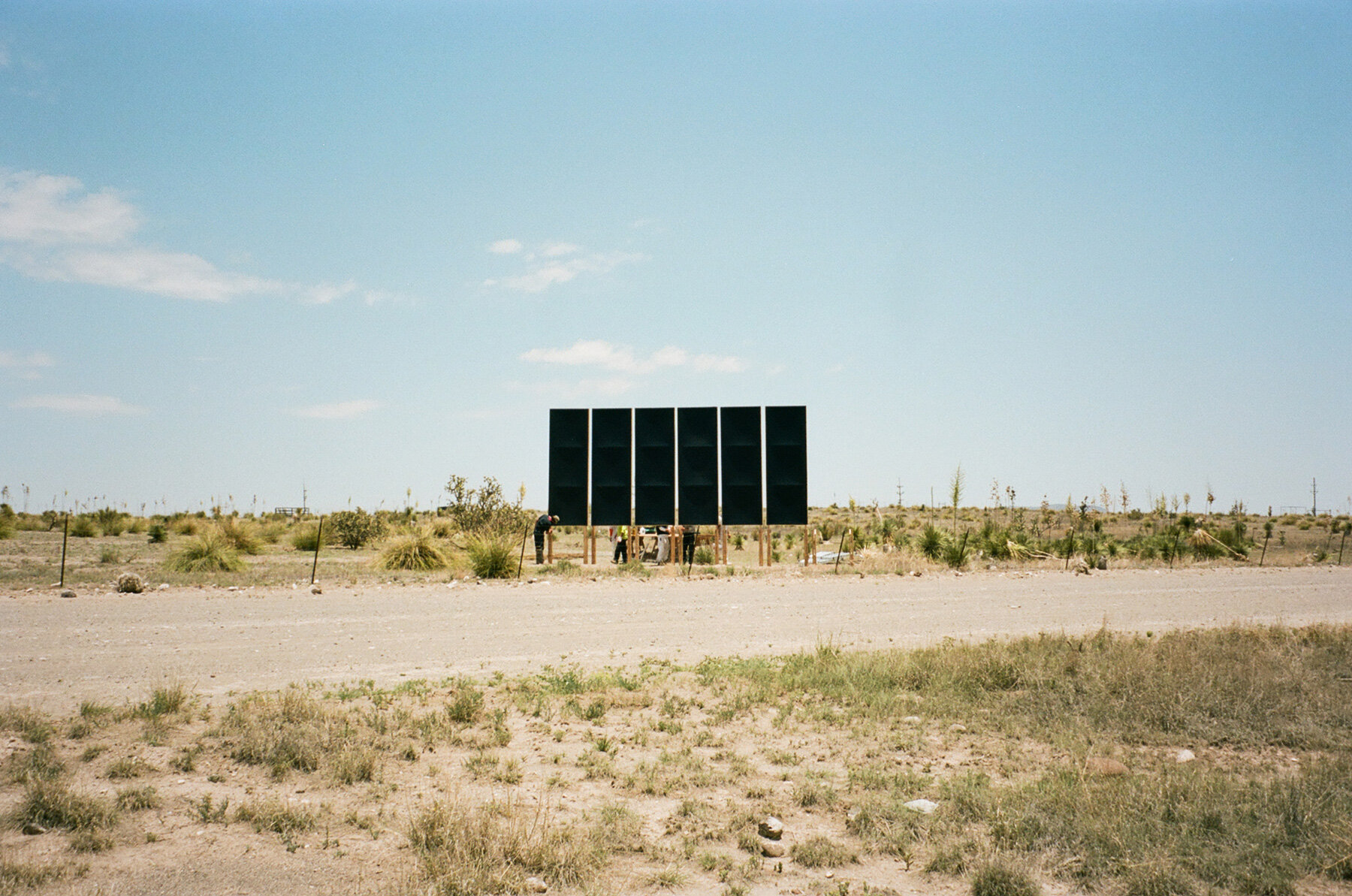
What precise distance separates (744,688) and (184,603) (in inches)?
401

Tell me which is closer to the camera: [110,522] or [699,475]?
[699,475]

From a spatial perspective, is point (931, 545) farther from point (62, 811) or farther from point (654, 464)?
point (62, 811)

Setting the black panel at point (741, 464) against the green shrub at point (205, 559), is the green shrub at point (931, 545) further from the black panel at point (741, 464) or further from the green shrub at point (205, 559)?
the green shrub at point (205, 559)

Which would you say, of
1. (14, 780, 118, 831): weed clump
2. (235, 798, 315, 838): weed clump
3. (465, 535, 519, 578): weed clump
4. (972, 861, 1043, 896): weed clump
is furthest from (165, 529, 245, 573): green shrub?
(972, 861, 1043, 896): weed clump

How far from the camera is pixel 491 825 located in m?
4.71

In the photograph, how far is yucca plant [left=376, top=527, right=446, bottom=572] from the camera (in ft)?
67.2

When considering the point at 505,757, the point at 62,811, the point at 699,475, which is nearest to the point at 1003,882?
the point at 505,757

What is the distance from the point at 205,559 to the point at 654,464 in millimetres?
11581

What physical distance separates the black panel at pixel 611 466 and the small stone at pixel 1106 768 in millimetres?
18091

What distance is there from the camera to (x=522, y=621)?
12320mm

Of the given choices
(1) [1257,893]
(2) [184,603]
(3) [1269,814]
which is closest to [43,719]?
(2) [184,603]

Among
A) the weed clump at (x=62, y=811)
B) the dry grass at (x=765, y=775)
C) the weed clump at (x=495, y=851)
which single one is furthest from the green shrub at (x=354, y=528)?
the weed clump at (x=495, y=851)

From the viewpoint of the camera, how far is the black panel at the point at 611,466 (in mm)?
23422

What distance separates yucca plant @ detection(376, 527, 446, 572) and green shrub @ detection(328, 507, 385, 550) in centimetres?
913
